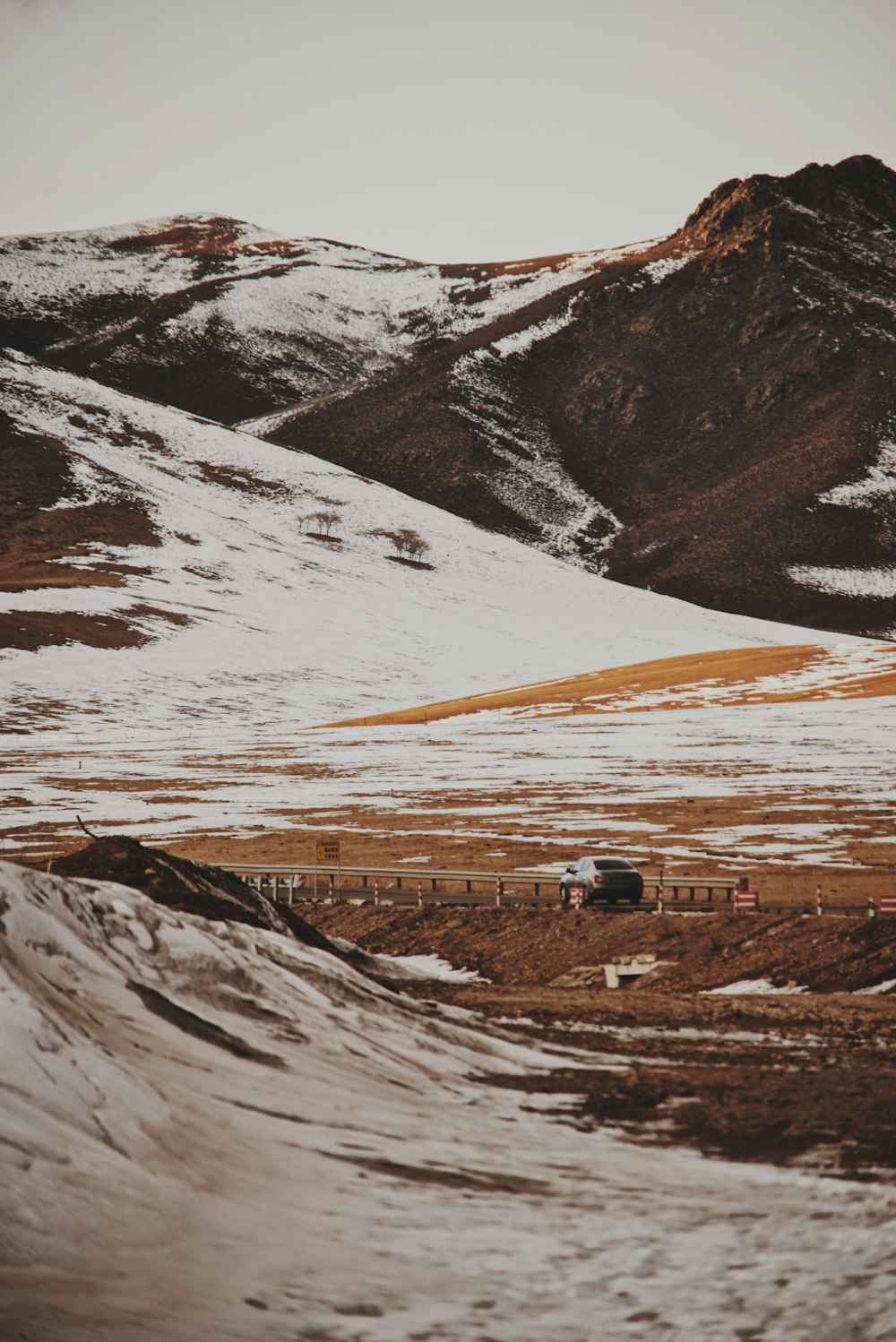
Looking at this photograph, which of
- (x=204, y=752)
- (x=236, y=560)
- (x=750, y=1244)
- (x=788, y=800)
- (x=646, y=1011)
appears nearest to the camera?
(x=750, y=1244)

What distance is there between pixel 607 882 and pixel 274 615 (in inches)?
4492

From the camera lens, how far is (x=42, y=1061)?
400 inches

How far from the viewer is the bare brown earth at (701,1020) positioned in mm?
12484

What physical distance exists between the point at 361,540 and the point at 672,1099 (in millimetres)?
172998

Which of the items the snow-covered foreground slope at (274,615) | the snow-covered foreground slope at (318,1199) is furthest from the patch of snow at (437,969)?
the snow-covered foreground slope at (274,615)

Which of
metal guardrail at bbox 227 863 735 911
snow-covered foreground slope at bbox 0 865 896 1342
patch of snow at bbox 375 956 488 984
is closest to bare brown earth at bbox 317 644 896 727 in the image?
metal guardrail at bbox 227 863 735 911

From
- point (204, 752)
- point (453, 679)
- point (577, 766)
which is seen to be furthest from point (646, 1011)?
point (453, 679)

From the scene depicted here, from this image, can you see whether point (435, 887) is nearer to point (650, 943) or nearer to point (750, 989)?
point (650, 943)

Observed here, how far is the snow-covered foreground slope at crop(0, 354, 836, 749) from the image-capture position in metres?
107

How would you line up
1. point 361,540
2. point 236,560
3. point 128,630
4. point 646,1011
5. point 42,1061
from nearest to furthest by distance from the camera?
point 42,1061
point 646,1011
point 128,630
point 236,560
point 361,540

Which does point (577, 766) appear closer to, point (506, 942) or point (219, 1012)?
point (506, 942)

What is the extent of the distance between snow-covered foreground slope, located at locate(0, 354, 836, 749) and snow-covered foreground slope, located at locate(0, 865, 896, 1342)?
75447 millimetres

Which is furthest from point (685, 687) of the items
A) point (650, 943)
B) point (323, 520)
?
point (323, 520)

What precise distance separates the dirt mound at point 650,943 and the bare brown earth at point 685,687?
198 ft
